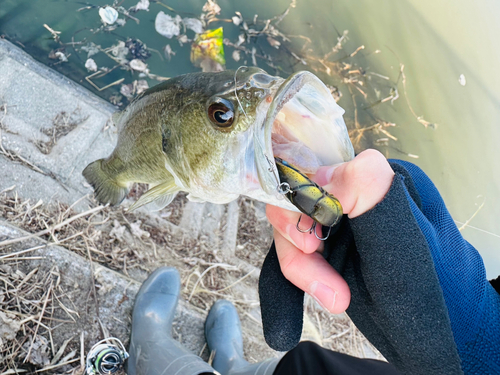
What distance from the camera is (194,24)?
3004 mm

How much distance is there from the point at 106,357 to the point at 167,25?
8.38 feet

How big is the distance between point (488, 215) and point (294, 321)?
4242 millimetres

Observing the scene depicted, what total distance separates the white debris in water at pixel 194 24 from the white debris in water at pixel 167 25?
3.2 inches

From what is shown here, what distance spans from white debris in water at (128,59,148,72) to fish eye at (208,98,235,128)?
217cm

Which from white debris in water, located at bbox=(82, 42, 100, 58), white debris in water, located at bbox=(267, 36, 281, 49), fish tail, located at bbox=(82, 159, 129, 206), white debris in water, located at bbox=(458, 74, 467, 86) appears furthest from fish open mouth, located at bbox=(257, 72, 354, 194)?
white debris in water, located at bbox=(458, 74, 467, 86)

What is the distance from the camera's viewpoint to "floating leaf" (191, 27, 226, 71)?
9.65ft

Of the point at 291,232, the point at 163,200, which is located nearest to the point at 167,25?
the point at 163,200

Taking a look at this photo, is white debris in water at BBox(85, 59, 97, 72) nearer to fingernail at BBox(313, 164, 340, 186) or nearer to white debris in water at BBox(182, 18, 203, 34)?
white debris in water at BBox(182, 18, 203, 34)

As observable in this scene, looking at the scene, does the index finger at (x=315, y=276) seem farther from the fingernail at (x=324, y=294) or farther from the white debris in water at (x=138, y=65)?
the white debris in water at (x=138, y=65)

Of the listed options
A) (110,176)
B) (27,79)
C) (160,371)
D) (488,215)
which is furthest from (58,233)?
(488,215)

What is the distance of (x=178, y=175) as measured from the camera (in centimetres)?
116

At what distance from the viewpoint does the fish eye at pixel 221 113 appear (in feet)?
2.99

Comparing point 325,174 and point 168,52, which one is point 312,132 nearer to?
point 325,174

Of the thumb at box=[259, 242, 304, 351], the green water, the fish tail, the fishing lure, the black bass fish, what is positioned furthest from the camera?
the green water
